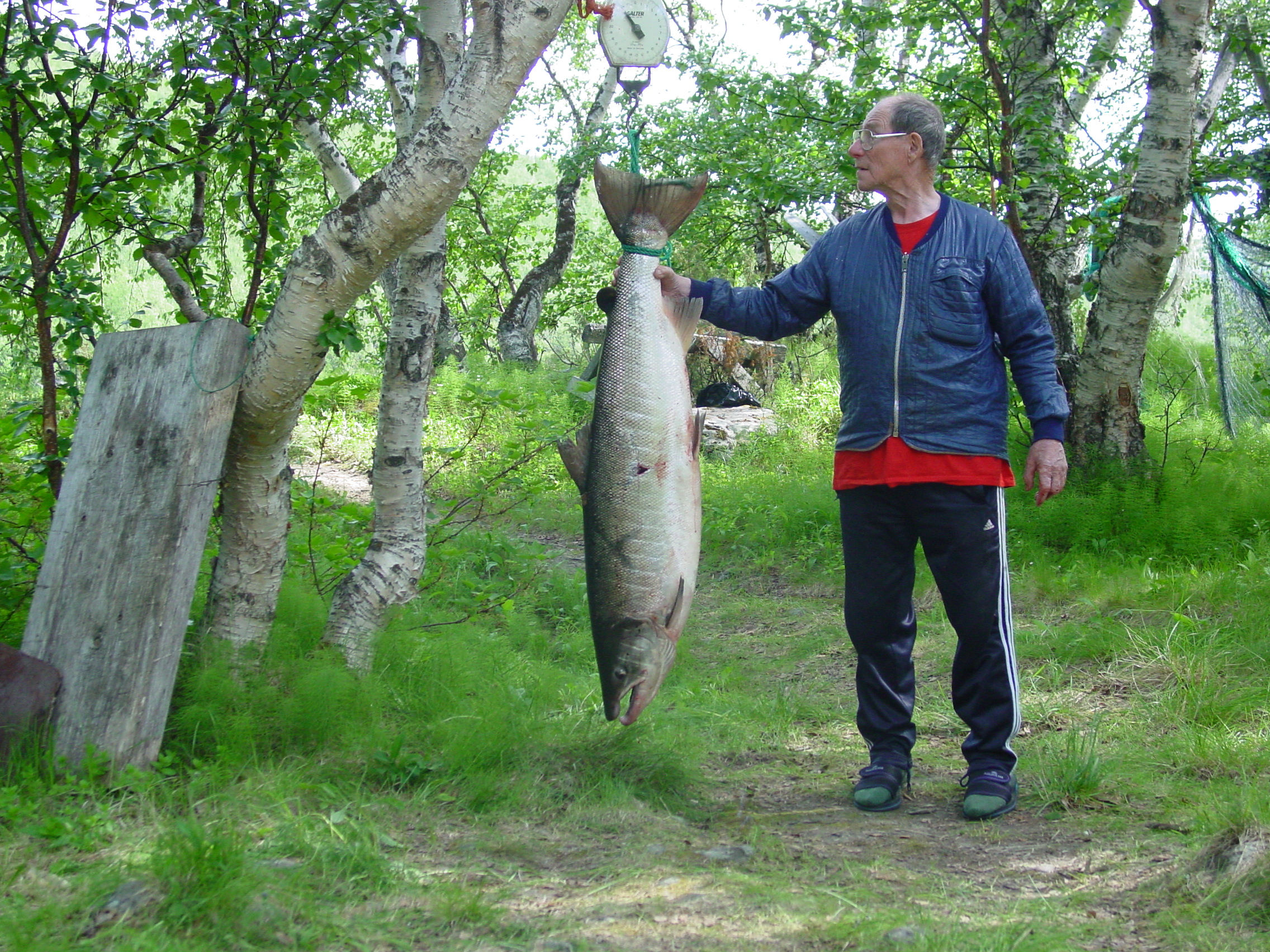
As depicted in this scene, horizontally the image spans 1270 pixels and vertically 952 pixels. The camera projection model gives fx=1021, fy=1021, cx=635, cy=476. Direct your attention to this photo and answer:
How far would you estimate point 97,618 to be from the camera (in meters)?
3.22

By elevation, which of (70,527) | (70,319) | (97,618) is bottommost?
(97,618)

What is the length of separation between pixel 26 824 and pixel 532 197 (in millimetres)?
15987

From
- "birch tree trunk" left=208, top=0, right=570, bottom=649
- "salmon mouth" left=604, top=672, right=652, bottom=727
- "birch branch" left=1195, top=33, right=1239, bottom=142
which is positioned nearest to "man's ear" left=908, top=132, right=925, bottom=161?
"birch tree trunk" left=208, top=0, right=570, bottom=649

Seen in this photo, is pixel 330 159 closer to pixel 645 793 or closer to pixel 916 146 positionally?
pixel 916 146

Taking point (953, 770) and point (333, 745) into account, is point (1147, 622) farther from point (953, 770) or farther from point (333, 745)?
point (333, 745)

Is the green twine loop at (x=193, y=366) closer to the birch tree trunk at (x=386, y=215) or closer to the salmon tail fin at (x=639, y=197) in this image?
the birch tree trunk at (x=386, y=215)

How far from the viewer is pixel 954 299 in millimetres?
3316

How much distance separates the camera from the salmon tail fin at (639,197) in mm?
2859

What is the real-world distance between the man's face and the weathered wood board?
2.20 metres

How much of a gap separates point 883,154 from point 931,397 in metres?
0.83

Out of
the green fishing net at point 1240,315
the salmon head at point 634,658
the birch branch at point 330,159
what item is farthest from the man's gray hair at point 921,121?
the green fishing net at point 1240,315

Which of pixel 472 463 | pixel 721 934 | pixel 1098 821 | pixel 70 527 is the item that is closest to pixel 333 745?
pixel 70 527

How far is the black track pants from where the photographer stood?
3.37m

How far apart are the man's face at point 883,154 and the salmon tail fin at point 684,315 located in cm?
88
